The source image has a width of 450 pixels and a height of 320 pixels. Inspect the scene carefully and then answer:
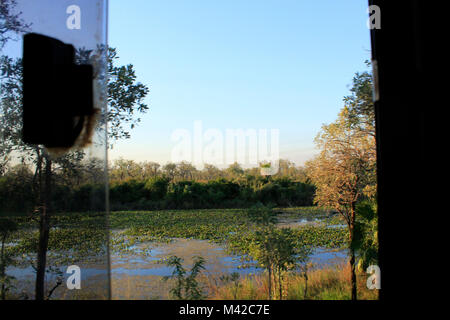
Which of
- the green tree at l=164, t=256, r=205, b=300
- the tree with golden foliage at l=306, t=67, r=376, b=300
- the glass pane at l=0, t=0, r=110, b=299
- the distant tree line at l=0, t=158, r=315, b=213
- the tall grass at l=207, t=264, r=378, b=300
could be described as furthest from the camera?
the distant tree line at l=0, t=158, r=315, b=213

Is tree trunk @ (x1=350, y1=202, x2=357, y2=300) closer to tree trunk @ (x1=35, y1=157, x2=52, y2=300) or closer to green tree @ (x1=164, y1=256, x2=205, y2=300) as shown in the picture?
green tree @ (x1=164, y1=256, x2=205, y2=300)

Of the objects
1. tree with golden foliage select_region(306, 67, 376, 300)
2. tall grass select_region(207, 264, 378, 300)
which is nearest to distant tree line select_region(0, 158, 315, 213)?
tree with golden foliage select_region(306, 67, 376, 300)

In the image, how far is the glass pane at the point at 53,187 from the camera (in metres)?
1.25

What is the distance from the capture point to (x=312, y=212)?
232cm

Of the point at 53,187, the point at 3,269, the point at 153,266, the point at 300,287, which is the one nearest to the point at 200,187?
the point at 153,266

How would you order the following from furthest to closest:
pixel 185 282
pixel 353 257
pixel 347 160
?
1. pixel 347 160
2. pixel 353 257
3. pixel 185 282

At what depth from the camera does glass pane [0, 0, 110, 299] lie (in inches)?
49.3

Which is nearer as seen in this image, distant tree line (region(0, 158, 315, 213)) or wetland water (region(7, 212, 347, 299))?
wetland water (region(7, 212, 347, 299))

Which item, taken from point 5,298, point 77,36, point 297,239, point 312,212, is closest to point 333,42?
point 312,212

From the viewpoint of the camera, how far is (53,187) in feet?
4.38

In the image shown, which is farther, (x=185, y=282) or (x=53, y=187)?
(x=185, y=282)

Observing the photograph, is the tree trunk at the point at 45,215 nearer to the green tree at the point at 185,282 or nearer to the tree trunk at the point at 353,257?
the green tree at the point at 185,282

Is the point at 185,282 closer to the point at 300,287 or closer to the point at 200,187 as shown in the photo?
the point at 300,287

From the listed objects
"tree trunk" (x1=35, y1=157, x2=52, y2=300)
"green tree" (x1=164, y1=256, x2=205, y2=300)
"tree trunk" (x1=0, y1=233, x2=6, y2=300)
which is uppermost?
"tree trunk" (x1=35, y1=157, x2=52, y2=300)
